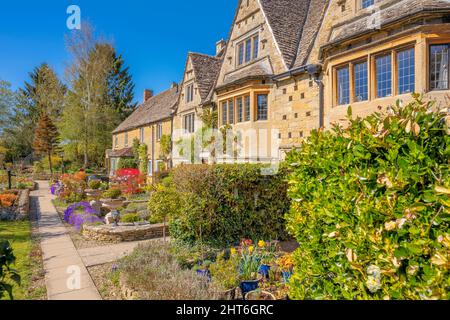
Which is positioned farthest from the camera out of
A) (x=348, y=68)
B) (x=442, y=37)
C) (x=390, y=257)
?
(x=348, y=68)

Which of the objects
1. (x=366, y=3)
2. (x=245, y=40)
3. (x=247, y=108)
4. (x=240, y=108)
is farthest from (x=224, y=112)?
(x=366, y=3)

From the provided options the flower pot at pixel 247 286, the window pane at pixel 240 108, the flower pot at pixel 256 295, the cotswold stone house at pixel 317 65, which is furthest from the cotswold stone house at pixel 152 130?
the flower pot at pixel 256 295

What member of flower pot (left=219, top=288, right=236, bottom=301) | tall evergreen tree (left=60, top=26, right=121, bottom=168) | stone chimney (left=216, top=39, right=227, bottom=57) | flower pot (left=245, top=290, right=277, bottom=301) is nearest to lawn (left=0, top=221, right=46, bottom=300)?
flower pot (left=219, top=288, right=236, bottom=301)

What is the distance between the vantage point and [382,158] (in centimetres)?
314

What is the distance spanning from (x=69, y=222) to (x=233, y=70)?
40.0ft

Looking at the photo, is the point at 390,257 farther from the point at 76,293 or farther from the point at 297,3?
the point at 297,3

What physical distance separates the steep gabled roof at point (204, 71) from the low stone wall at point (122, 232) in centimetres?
1216

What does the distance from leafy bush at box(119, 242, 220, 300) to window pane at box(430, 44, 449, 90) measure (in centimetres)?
861

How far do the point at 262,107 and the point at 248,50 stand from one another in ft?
13.6

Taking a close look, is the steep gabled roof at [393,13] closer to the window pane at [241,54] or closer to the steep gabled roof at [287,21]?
the steep gabled roof at [287,21]

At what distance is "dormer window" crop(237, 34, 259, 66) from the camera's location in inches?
629

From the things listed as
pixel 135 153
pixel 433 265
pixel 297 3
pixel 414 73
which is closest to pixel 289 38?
pixel 297 3

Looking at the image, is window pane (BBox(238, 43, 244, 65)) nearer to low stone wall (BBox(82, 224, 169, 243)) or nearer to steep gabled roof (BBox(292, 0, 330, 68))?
steep gabled roof (BBox(292, 0, 330, 68))

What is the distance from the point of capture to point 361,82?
1002cm
